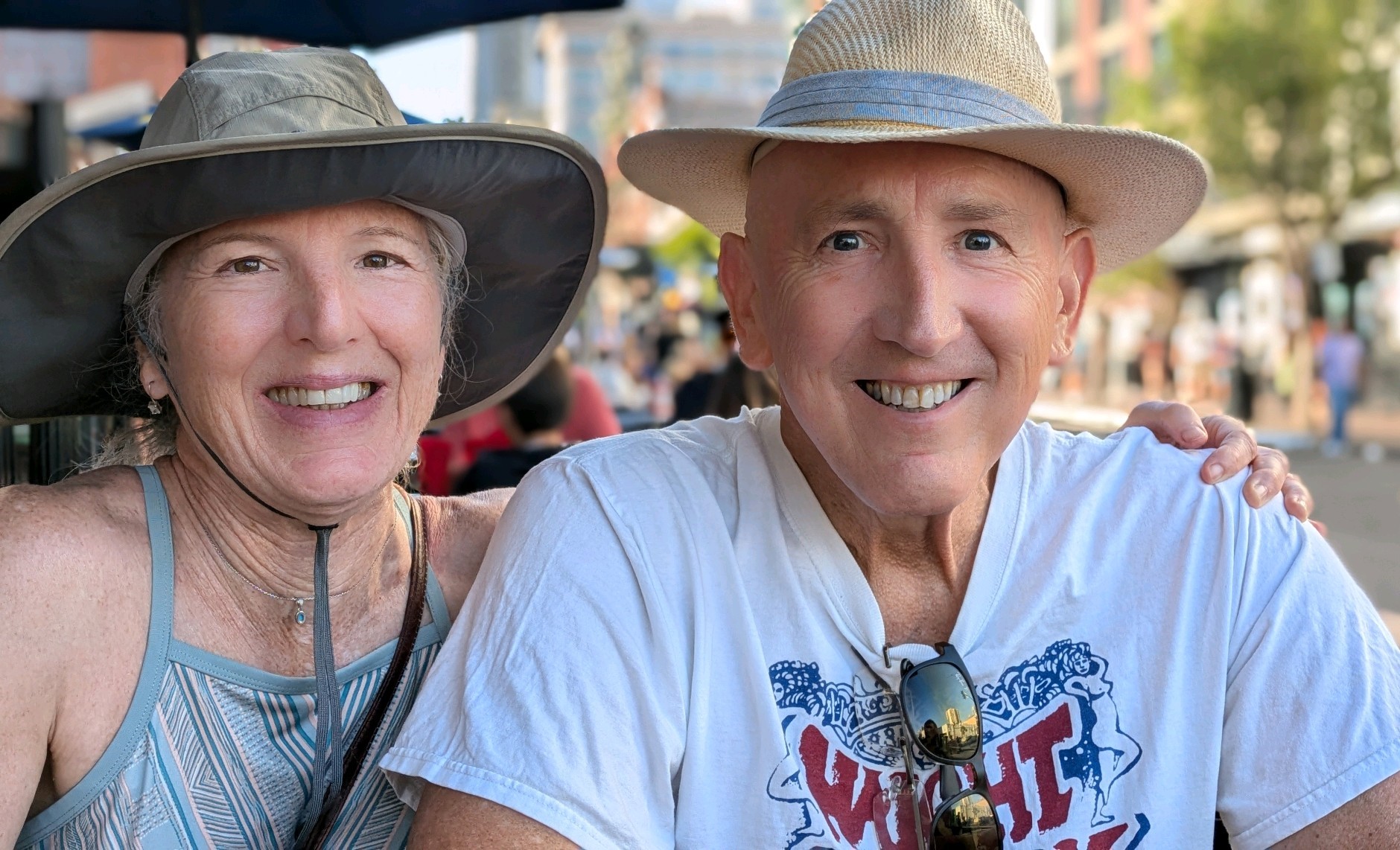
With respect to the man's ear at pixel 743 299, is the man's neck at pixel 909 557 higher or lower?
lower

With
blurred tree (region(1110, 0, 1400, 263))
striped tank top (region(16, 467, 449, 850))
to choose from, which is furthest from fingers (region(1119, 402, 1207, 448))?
blurred tree (region(1110, 0, 1400, 263))

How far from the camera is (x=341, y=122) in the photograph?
1.99 meters

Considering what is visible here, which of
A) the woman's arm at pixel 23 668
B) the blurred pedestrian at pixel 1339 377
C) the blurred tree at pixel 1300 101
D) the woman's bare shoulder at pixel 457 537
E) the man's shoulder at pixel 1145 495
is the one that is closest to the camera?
the woman's arm at pixel 23 668

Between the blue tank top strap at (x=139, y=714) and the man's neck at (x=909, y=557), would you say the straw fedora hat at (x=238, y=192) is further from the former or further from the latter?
the man's neck at (x=909, y=557)

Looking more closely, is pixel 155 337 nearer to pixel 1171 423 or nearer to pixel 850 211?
pixel 850 211

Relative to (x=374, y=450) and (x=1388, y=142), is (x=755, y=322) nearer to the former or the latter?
(x=374, y=450)

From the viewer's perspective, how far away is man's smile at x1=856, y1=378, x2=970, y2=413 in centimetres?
186

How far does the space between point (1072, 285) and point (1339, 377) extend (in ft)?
55.7

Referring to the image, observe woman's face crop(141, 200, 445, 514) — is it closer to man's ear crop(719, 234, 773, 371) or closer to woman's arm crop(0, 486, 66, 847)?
woman's arm crop(0, 486, 66, 847)

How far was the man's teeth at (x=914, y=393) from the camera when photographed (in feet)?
6.09

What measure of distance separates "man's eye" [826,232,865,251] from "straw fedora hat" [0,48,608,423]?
0.53 meters

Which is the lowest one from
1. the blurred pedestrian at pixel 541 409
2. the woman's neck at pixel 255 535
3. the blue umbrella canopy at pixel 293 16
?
the blurred pedestrian at pixel 541 409

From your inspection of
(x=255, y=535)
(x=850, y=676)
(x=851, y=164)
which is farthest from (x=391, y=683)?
(x=851, y=164)

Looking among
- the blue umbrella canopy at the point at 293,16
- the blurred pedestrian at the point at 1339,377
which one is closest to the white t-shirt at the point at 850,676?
the blue umbrella canopy at the point at 293,16
